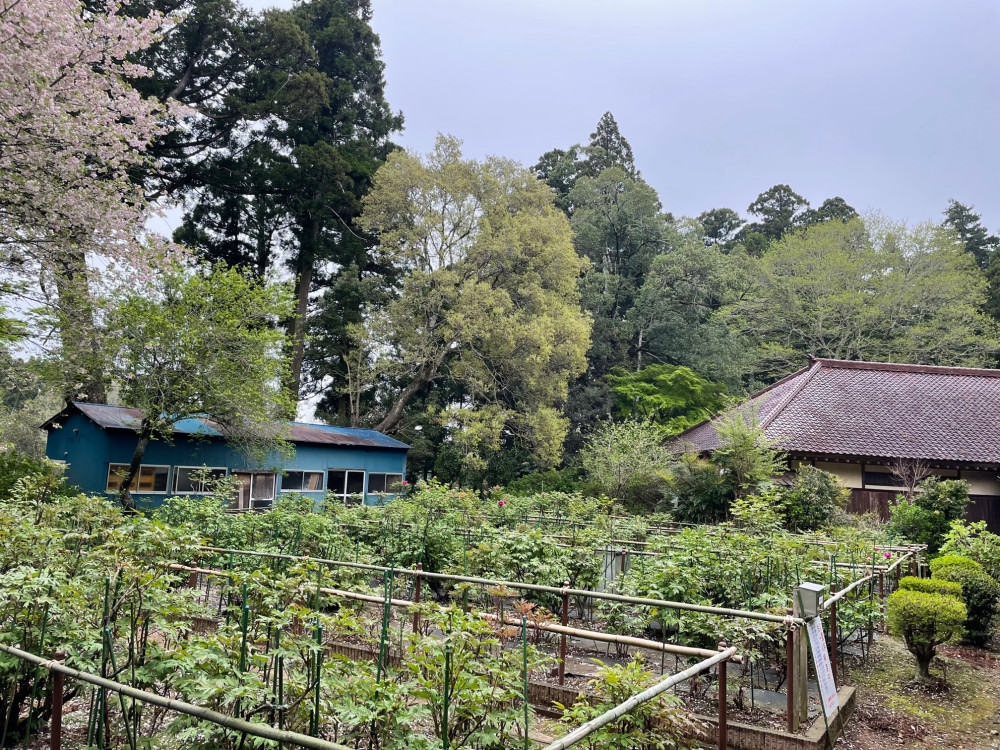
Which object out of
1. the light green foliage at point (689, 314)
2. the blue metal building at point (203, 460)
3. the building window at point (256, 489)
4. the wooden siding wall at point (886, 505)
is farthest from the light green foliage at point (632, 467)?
the light green foliage at point (689, 314)

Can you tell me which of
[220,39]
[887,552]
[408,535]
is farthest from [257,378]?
[220,39]

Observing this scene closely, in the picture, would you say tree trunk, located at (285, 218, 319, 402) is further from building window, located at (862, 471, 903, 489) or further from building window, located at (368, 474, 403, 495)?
building window, located at (862, 471, 903, 489)

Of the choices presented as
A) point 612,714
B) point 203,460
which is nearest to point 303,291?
point 203,460

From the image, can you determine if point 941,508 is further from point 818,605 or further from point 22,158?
point 22,158

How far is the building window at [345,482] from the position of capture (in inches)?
915

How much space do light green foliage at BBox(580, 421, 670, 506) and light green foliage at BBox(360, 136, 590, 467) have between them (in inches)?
256

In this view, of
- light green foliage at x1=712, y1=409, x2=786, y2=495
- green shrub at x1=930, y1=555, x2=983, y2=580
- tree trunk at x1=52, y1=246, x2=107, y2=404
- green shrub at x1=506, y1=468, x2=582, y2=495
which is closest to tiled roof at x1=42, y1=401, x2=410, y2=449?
tree trunk at x1=52, y1=246, x2=107, y2=404

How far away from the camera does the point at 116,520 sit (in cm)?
636

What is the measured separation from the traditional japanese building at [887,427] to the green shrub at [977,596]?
8.27 meters

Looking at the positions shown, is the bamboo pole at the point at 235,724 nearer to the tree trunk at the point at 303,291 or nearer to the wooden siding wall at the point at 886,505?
the wooden siding wall at the point at 886,505

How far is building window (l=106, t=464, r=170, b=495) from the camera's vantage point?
17.6 meters

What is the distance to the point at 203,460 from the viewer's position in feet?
64.8

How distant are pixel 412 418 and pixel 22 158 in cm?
2151

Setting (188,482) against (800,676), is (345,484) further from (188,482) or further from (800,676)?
(800,676)
